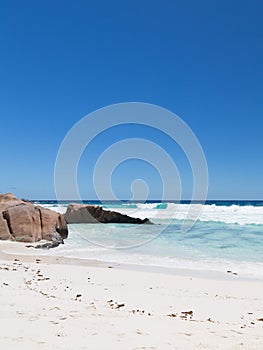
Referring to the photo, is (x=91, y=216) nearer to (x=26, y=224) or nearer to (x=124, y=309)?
(x=26, y=224)

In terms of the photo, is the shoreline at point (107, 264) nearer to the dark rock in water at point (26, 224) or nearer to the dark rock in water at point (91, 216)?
the dark rock in water at point (26, 224)

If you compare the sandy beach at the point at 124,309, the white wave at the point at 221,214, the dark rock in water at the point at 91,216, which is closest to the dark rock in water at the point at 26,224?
the sandy beach at the point at 124,309

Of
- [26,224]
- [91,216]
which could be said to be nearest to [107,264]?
[26,224]

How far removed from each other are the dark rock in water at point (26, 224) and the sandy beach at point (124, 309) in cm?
647

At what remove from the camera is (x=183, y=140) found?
630 inches

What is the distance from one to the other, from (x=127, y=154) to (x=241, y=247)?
7.39 meters

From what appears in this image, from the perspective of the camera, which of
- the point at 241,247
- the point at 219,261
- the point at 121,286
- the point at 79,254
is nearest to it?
the point at 121,286

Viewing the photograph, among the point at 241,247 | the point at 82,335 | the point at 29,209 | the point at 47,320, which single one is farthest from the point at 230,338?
the point at 29,209

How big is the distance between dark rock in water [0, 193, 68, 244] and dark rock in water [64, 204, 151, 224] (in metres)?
16.1

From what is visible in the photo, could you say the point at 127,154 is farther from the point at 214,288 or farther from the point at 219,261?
the point at 214,288

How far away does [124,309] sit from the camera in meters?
6.15

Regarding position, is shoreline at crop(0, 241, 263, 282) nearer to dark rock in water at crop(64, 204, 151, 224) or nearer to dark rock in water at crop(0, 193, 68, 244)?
dark rock in water at crop(0, 193, 68, 244)

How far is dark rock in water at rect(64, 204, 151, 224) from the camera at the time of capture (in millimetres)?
35000

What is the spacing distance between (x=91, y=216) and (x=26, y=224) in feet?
61.8
